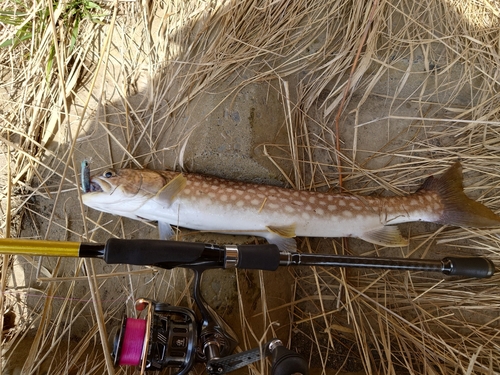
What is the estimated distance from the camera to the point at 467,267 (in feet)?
7.39

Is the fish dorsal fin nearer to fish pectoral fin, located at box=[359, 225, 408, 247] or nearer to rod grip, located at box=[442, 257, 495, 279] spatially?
fish pectoral fin, located at box=[359, 225, 408, 247]

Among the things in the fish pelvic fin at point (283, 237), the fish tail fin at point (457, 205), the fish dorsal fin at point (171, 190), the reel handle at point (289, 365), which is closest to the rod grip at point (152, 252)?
the reel handle at point (289, 365)

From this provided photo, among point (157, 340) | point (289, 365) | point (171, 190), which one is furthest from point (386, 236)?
point (157, 340)

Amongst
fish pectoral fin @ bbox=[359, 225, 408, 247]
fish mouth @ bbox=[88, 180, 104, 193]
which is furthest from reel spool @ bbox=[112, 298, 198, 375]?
fish pectoral fin @ bbox=[359, 225, 408, 247]

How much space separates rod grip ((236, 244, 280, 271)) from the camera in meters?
1.89

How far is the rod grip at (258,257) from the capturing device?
189cm

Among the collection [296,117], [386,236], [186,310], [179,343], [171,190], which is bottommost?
[179,343]

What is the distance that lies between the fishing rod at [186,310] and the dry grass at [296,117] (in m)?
0.74

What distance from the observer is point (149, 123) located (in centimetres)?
300

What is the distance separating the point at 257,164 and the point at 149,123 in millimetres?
935

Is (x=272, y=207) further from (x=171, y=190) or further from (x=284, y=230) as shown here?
(x=171, y=190)

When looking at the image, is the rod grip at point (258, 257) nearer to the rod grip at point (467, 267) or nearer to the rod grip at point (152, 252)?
the rod grip at point (152, 252)

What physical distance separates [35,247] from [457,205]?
8.77 feet

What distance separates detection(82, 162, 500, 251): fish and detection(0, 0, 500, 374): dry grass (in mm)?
265
